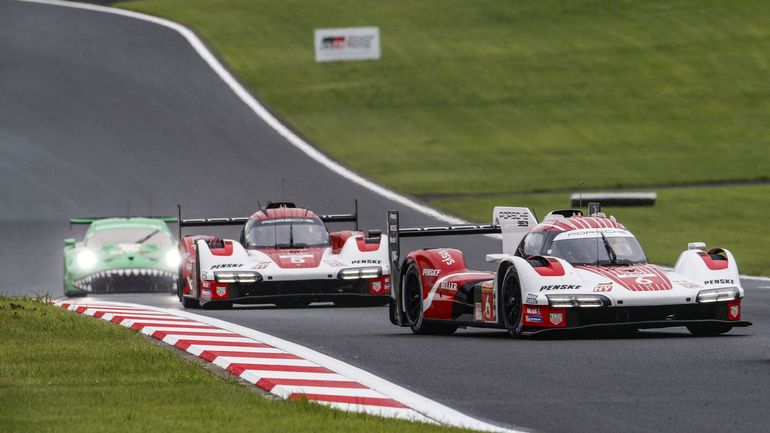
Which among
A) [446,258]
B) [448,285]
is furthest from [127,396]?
[446,258]

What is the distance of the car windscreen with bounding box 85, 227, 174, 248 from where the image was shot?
1140 inches

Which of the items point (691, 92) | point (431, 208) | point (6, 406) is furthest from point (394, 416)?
point (691, 92)

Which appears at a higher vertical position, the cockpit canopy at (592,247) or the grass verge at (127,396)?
the cockpit canopy at (592,247)

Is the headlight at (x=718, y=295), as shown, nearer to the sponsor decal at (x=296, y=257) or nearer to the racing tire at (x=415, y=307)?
the racing tire at (x=415, y=307)

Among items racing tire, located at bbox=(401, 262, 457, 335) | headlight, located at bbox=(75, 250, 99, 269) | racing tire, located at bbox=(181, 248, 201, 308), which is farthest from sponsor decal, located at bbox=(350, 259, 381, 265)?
headlight, located at bbox=(75, 250, 99, 269)

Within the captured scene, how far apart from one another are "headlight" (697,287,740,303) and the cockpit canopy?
3.48 feet

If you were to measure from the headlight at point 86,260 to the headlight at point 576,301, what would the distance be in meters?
13.7

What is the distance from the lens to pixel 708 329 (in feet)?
53.3

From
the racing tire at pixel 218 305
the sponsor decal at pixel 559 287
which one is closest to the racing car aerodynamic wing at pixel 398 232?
the sponsor decal at pixel 559 287

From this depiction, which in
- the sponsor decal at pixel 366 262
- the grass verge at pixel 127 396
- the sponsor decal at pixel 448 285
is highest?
the sponsor decal at pixel 448 285

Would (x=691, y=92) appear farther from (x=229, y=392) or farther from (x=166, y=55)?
(x=229, y=392)

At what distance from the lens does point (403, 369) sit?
13367 millimetres

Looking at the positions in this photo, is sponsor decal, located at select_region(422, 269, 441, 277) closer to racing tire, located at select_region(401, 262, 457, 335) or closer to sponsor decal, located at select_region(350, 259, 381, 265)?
racing tire, located at select_region(401, 262, 457, 335)

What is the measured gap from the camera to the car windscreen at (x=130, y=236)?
28950 mm
